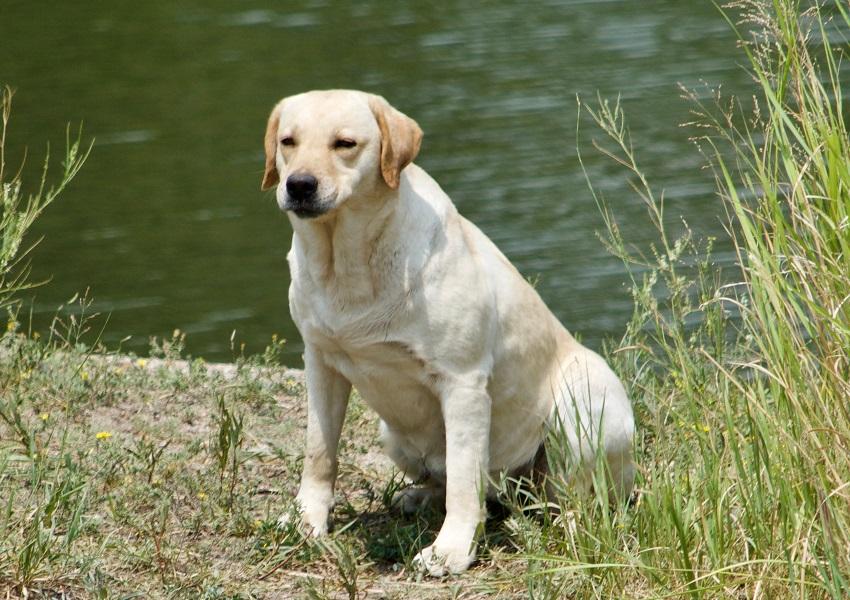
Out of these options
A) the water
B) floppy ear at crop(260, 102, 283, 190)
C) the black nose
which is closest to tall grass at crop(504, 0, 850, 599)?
the black nose

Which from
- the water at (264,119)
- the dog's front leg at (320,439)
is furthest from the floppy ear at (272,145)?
the water at (264,119)

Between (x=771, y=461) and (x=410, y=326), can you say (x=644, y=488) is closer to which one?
(x=771, y=461)

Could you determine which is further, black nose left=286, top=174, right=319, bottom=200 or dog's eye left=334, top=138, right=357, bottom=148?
dog's eye left=334, top=138, right=357, bottom=148

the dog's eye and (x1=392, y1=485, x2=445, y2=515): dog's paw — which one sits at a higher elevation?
the dog's eye

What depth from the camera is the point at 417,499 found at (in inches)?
195

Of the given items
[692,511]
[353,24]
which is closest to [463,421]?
[692,511]

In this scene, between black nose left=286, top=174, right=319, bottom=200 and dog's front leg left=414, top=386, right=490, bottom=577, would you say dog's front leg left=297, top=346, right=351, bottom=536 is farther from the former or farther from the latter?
black nose left=286, top=174, right=319, bottom=200

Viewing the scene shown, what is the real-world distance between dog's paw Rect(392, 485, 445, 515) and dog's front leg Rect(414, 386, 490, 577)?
0.45 meters

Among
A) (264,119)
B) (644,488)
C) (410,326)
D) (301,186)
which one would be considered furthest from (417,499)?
(264,119)

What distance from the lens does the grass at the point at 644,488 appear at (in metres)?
3.56

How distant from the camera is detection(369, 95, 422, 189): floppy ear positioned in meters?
4.35

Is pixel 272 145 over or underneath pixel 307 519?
over

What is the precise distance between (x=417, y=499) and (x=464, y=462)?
1.82 feet

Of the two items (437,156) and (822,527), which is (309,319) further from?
(437,156)
